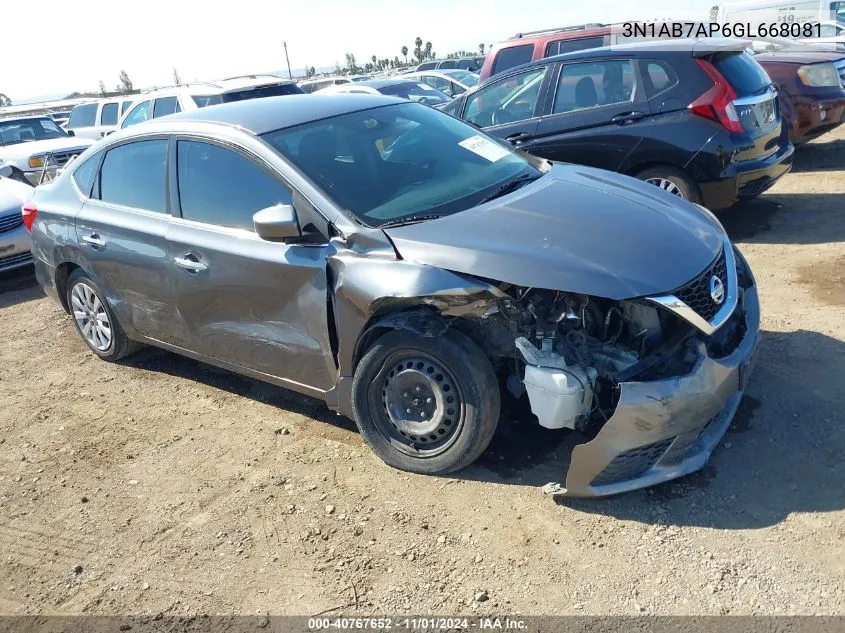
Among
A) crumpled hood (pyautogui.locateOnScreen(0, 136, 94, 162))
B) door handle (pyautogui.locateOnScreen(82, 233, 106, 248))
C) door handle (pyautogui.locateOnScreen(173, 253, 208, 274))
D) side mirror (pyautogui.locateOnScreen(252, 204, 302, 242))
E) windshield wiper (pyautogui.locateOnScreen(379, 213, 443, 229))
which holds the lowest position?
door handle (pyautogui.locateOnScreen(173, 253, 208, 274))

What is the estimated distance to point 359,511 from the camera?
3334mm

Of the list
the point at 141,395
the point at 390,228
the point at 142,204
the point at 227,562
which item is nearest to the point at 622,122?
the point at 390,228

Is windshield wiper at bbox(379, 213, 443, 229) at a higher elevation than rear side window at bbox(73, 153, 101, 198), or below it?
below

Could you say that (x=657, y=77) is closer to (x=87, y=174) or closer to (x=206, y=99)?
(x=87, y=174)

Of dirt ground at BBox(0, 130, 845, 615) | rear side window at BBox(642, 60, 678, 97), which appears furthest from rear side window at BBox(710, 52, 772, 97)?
dirt ground at BBox(0, 130, 845, 615)

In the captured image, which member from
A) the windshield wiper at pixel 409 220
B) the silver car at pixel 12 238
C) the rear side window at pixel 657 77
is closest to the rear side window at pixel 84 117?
the silver car at pixel 12 238

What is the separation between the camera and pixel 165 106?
1254cm

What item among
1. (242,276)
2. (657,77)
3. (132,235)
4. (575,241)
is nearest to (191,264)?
(242,276)

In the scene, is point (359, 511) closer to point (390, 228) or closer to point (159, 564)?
point (159, 564)

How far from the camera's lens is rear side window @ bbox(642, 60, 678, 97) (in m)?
6.24

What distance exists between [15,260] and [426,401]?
670 cm

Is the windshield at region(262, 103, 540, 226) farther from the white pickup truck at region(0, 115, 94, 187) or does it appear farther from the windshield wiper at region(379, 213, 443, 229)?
the white pickup truck at region(0, 115, 94, 187)

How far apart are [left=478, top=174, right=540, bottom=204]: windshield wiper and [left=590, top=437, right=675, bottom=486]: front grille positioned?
4.85ft

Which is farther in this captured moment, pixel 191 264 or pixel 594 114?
pixel 594 114
